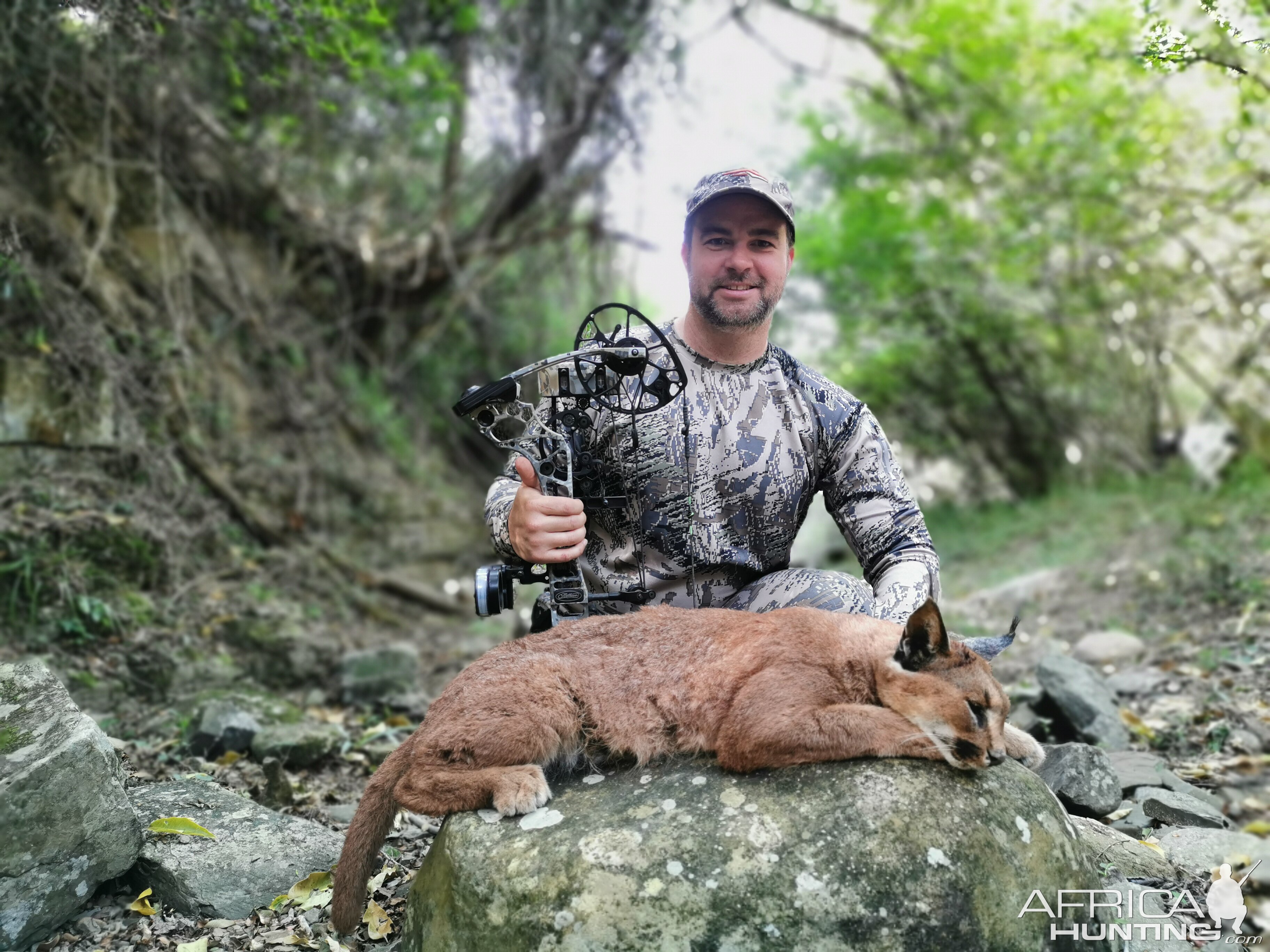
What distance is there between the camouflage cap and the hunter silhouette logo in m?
3.17

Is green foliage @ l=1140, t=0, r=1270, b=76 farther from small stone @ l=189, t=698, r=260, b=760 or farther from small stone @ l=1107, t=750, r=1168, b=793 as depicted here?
small stone @ l=189, t=698, r=260, b=760

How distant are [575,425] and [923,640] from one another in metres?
1.76

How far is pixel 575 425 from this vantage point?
13.2 feet

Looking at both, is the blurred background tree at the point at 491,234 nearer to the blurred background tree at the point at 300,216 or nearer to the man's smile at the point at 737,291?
the blurred background tree at the point at 300,216

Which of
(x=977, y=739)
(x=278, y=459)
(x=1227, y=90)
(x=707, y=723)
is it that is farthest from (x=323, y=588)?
(x=1227, y=90)

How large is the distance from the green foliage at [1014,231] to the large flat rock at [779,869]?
310 inches

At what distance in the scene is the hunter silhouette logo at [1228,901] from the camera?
306 cm

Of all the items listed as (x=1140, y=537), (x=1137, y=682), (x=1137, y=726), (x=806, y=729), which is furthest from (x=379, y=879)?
(x=1140, y=537)

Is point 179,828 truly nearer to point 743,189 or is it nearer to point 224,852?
point 224,852

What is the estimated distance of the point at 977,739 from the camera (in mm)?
2871

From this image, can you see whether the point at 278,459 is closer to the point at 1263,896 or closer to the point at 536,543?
the point at 536,543

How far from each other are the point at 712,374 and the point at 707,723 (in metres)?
1.94

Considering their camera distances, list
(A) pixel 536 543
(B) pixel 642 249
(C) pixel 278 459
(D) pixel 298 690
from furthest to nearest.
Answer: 1. (B) pixel 642 249
2. (C) pixel 278 459
3. (D) pixel 298 690
4. (A) pixel 536 543

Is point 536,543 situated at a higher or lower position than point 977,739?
higher
